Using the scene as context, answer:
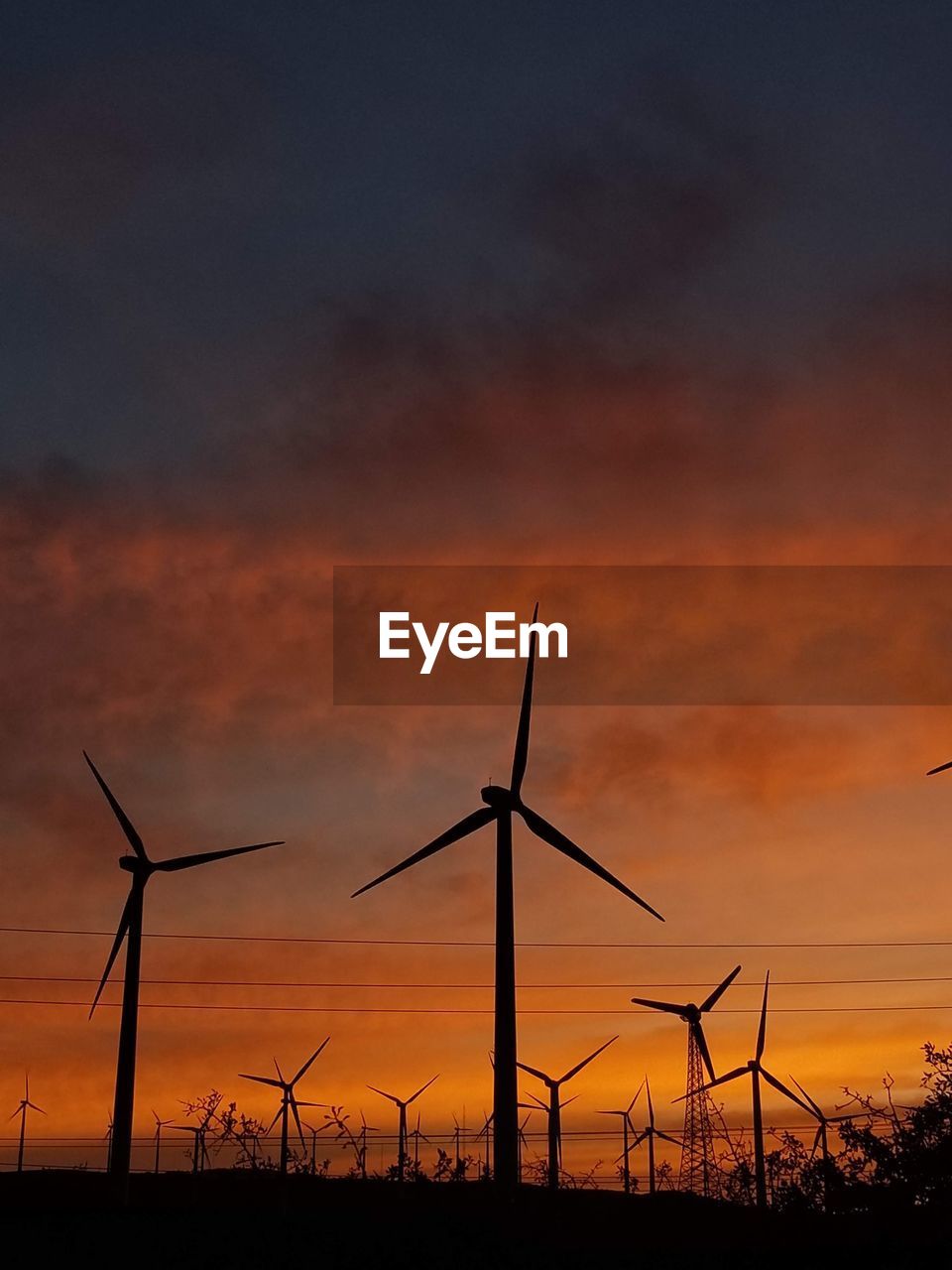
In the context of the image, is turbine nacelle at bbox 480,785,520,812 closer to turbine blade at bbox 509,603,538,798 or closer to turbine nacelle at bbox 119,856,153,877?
turbine blade at bbox 509,603,538,798

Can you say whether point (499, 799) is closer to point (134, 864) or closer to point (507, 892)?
point (507, 892)

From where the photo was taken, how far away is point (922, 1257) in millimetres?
78625

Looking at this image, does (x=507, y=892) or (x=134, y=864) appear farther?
(x=134, y=864)

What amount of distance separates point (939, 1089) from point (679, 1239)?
87.0 feet

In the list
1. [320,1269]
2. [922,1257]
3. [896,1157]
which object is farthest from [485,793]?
[896,1157]

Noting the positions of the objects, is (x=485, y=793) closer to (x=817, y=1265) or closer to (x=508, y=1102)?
(x=508, y=1102)

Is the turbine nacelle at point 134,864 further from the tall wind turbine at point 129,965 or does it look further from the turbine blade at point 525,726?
the turbine blade at point 525,726

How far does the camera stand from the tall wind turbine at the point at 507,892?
79.4 m

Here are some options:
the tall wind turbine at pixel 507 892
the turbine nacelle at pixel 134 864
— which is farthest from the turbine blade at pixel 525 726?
the turbine nacelle at pixel 134 864

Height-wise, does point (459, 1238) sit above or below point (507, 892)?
below

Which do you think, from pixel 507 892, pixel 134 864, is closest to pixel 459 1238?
pixel 507 892

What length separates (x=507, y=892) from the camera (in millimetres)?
88688

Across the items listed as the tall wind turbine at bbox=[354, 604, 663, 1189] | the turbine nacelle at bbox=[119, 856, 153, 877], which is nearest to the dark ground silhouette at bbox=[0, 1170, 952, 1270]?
the tall wind turbine at bbox=[354, 604, 663, 1189]

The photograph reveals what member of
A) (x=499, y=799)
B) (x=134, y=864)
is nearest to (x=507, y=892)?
(x=499, y=799)
